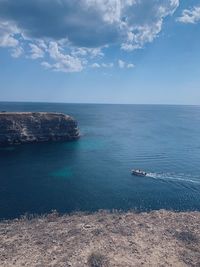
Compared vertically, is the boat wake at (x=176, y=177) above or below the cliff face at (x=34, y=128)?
below

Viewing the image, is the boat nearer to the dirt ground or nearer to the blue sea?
the blue sea

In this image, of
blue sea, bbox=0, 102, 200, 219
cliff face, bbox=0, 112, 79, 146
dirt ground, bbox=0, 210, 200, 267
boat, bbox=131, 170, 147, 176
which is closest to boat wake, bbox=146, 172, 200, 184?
blue sea, bbox=0, 102, 200, 219

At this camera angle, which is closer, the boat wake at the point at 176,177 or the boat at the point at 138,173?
the boat wake at the point at 176,177

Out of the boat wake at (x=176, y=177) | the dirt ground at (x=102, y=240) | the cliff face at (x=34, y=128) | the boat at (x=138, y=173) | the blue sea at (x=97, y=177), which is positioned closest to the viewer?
the dirt ground at (x=102, y=240)

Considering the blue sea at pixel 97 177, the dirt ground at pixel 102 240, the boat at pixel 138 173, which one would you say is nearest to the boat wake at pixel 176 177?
the blue sea at pixel 97 177

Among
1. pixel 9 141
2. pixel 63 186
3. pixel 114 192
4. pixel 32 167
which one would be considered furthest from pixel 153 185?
pixel 9 141

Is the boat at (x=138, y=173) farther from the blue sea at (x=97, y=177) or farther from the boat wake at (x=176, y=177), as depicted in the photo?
the blue sea at (x=97, y=177)

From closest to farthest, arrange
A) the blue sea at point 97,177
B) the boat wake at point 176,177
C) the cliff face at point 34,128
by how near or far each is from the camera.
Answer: the blue sea at point 97,177, the boat wake at point 176,177, the cliff face at point 34,128
